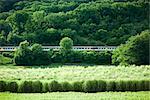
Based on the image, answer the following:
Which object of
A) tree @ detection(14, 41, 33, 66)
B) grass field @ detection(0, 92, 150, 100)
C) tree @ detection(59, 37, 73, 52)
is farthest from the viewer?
tree @ detection(59, 37, 73, 52)

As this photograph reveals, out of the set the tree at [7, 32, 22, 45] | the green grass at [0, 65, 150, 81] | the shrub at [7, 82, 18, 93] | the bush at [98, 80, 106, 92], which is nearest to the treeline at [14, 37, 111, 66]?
the tree at [7, 32, 22, 45]

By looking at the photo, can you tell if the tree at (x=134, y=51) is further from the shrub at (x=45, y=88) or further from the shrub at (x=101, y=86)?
the shrub at (x=45, y=88)

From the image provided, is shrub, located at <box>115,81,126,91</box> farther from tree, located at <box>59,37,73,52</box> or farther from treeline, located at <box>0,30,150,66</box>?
tree, located at <box>59,37,73,52</box>

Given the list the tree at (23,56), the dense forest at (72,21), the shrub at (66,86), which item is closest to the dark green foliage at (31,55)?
the tree at (23,56)

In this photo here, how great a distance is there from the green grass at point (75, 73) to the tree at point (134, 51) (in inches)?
83.1

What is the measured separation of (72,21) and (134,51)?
11.6ft

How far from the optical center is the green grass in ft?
37.2

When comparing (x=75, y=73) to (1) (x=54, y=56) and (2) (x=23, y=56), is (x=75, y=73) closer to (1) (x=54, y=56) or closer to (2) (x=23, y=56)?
(1) (x=54, y=56)

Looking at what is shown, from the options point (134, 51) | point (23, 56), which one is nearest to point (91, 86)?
point (23, 56)

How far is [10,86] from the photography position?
10594mm

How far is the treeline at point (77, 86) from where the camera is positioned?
1051 centimetres

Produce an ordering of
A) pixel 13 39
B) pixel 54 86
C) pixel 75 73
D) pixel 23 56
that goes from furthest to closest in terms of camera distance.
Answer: pixel 13 39 → pixel 23 56 → pixel 75 73 → pixel 54 86

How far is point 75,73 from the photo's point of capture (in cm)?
1199

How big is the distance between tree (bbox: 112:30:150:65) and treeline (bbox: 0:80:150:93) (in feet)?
11.2
